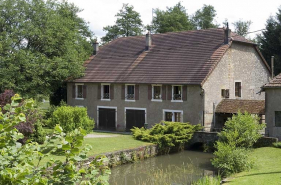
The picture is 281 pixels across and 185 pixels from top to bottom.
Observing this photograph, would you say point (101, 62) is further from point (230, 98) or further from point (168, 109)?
point (230, 98)

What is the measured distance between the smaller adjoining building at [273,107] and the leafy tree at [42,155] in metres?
21.7

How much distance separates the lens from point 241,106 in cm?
2705

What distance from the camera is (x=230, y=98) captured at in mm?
30188

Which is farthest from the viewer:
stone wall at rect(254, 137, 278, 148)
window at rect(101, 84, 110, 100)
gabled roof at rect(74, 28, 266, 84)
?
window at rect(101, 84, 110, 100)

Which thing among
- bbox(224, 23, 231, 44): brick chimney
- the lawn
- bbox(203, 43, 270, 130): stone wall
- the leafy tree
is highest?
bbox(224, 23, 231, 44): brick chimney

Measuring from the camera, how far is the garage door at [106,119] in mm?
31859

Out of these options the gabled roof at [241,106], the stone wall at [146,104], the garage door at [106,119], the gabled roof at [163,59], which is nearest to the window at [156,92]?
the stone wall at [146,104]

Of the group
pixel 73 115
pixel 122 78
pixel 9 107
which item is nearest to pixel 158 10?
pixel 122 78

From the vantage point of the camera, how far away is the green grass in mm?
13984

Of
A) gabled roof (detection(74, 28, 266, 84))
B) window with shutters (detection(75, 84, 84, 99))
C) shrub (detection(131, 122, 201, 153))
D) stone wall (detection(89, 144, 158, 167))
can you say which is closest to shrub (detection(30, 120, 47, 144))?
stone wall (detection(89, 144, 158, 167))

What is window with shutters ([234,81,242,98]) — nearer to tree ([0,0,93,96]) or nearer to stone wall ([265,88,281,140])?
stone wall ([265,88,281,140])

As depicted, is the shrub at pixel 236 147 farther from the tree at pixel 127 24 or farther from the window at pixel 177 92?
the tree at pixel 127 24

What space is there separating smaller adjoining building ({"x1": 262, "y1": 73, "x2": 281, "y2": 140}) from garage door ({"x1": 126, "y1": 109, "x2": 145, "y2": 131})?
33.2 feet

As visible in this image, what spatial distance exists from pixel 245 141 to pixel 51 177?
18573 millimetres
